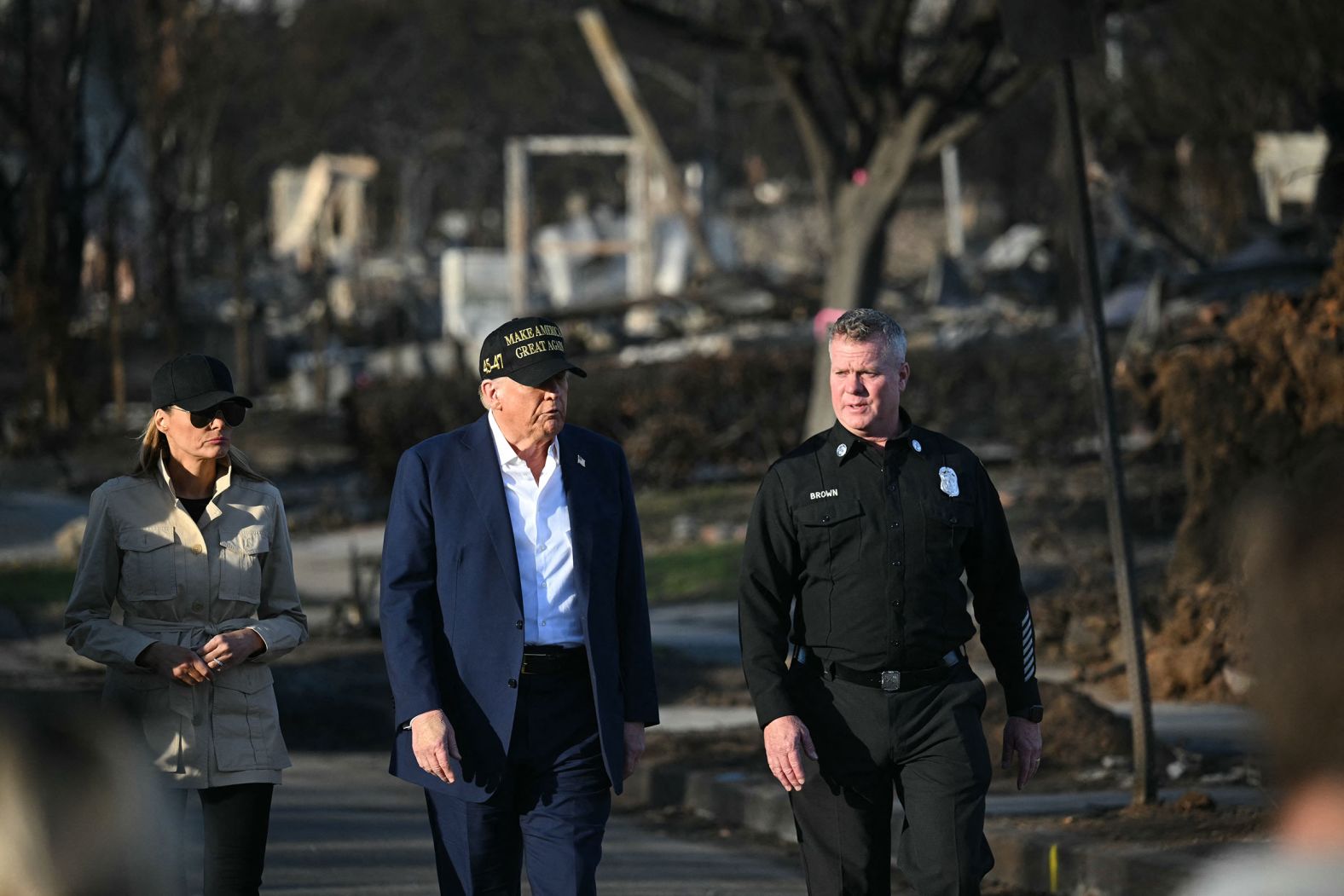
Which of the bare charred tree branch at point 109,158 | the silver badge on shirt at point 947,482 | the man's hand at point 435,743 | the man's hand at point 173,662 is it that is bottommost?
the man's hand at point 435,743

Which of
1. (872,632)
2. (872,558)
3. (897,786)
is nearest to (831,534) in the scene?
(872,558)

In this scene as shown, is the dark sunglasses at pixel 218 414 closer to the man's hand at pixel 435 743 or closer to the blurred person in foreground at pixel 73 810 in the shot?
the man's hand at pixel 435 743

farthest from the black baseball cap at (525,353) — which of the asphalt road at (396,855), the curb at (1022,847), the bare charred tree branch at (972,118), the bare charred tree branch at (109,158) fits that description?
the bare charred tree branch at (109,158)

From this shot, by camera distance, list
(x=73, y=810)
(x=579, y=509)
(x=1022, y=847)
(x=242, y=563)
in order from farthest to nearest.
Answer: (x=1022, y=847) → (x=242, y=563) → (x=579, y=509) → (x=73, y=810)

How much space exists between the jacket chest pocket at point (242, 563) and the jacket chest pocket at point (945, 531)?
67.5 inches

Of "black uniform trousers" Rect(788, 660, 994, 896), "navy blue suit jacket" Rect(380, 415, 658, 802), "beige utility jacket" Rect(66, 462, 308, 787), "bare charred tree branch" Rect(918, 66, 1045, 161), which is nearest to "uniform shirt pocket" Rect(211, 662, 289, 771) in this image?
"beige utility jacket" Rect(66, 462, 308, 787)

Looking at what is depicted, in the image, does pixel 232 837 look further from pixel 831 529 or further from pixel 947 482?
pixel 947 482

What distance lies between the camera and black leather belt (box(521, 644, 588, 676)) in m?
5.03

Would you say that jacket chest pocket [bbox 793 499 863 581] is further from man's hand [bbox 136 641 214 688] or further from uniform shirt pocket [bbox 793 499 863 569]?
man's hand [bbox 136 641 214 688]

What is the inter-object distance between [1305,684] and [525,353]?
3.43 meters

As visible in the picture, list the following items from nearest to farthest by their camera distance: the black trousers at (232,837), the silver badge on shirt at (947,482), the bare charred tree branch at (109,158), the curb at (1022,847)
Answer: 1. the black trousers at (232,837)
2. the silver badge on shirt at (947,482)
3. the curb at (1022,847)
4. the bare charred tree branch at (109,158)

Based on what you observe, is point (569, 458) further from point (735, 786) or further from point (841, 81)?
point (841, 81)

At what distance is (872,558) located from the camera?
16.6 ft

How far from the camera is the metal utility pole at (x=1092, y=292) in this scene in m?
7.67
